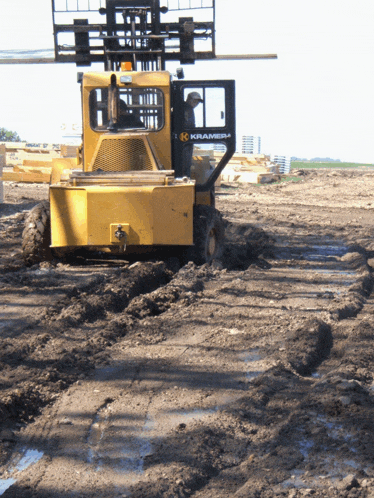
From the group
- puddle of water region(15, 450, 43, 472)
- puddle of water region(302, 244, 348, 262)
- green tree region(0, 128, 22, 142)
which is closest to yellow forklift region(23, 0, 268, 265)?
puddle of water region(302, 244, 348, 262)

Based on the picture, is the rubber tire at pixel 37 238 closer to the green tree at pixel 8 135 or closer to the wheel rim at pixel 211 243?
the wheel rim at pixel 211 243

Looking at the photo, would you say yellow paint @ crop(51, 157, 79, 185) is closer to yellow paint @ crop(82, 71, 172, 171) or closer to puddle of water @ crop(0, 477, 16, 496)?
yellow paint @ crop(82, 71, 172, 171)

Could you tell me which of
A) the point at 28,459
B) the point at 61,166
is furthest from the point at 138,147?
the point at 28,459

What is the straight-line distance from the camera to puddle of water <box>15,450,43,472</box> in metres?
3.47

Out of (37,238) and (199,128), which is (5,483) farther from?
(199,128)

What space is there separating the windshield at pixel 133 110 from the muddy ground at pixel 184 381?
1.97 m

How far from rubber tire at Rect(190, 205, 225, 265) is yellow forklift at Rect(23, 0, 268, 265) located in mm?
15

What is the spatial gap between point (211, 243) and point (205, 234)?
59 cm

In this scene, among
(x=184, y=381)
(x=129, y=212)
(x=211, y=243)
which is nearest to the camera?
(x=184, y=381)

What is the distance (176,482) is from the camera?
126 inches

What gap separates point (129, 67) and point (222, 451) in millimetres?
6982

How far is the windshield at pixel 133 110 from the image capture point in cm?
920

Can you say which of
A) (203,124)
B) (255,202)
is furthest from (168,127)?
(255,202)

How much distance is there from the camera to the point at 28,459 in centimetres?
355
